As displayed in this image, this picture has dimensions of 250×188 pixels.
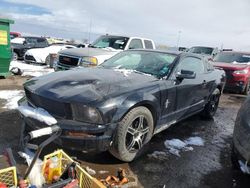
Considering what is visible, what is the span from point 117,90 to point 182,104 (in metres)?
1.65

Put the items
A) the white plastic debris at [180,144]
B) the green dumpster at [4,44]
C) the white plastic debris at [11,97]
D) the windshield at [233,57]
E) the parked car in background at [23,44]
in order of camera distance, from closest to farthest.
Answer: the white plastic debris at [180,144]
the white plastic debris at [11,97]
the green dumpster at [4,44]
the windshield at [233,57]
the parked car in background at [23,44]

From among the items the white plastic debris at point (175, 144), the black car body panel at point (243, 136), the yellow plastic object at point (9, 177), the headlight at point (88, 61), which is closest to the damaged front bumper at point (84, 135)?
the yellow plastic object at point (9, 177)

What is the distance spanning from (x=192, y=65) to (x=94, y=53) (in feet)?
12.0

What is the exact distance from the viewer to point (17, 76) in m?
9.77

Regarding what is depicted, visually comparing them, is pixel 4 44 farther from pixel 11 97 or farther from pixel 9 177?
pixel 9 177

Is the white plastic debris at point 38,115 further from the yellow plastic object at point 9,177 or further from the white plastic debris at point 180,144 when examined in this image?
the white plastic debris at point 180,144

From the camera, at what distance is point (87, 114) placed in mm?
3297

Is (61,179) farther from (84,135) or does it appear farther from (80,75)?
(80,75)

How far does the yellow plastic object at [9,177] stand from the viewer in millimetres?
2342

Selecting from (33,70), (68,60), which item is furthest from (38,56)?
(68,60)

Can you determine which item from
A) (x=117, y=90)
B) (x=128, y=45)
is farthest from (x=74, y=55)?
(x=117, y=90)

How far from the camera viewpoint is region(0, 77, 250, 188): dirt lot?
352 cm

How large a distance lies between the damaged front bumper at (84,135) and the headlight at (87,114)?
56 millimetres

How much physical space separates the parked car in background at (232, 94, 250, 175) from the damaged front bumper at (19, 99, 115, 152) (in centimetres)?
140
